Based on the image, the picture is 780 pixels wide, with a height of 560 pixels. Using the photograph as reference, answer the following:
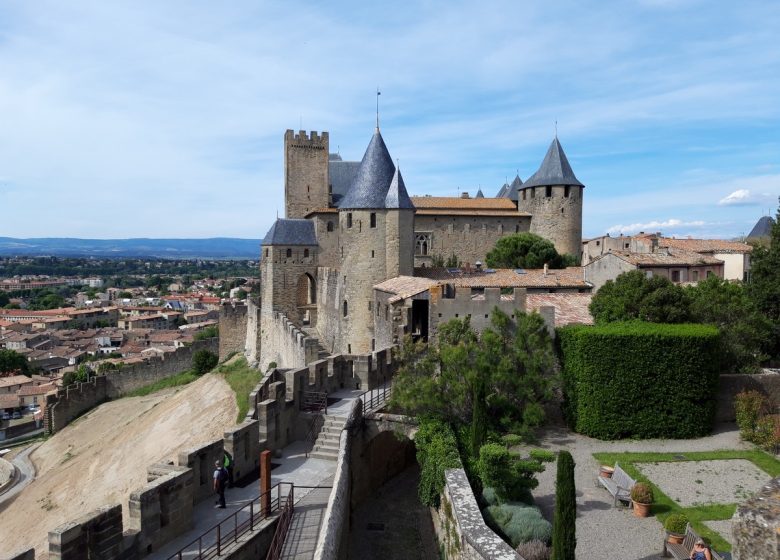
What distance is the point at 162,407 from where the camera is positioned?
1356 inches

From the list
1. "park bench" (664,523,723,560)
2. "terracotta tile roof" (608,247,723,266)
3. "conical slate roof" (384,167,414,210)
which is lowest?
"park bench" (664,523,723,560)

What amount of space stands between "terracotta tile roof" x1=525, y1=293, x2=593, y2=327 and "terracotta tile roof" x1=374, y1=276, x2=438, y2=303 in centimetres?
407

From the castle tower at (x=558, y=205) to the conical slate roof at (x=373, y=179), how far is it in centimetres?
2425

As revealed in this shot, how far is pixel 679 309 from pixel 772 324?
5.87 m

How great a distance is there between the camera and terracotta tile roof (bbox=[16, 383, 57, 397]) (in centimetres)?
5796

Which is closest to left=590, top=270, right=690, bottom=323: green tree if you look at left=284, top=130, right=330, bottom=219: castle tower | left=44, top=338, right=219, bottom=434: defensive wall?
left=284, top=130, right=330, bottom=219: castle tower

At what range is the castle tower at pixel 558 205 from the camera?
52.6 metres

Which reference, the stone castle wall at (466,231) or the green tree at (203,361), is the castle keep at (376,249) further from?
the green tree at (203,361)

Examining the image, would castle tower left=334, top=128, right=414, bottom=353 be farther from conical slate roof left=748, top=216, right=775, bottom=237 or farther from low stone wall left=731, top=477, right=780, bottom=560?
→ conical slate roof left=748, top=216, right=775, bottom=237

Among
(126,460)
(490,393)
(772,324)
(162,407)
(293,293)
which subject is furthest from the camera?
(293,293)

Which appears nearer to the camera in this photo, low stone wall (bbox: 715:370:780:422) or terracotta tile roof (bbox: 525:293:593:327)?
low stone wall (bbox: 715:370:780:422)

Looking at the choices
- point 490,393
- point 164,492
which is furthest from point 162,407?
point 164,492

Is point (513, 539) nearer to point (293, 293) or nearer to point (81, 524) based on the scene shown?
point (81, 524)

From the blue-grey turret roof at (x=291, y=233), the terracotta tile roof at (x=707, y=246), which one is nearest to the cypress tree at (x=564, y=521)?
the blue-grey turret roof at (x=291, y=233)
